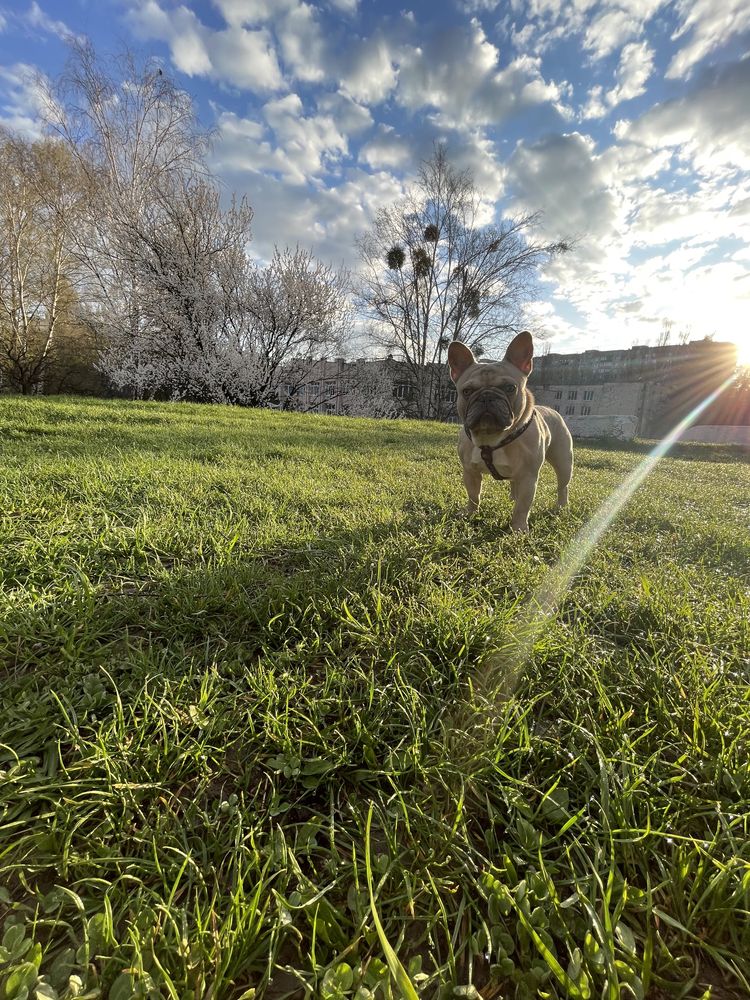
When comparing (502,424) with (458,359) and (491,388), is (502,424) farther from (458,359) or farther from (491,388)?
(458,359)

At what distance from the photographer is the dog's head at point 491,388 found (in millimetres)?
2771

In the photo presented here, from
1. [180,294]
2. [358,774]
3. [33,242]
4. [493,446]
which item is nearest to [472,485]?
[493,446]

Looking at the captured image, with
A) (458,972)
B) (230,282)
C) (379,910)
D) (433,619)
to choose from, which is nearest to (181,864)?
(379,910)

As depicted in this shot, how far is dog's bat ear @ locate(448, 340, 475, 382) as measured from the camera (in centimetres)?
335

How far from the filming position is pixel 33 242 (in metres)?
18.2

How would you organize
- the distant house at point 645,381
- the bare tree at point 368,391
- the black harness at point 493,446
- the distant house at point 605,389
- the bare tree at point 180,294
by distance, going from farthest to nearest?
the distant house at point 645,381 < the bare tree at point 368,391 < the distant house at point 605,389 < the bare tree at point 180,294 < the black harness at point 493,446

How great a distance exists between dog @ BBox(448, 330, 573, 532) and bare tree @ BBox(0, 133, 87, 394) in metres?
20.8

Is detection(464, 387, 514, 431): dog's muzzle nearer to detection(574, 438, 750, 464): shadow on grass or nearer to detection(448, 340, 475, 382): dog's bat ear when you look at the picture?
detection(448, 340, 475, 382): dog's bat ear

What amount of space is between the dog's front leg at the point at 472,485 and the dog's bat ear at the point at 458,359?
79 cm

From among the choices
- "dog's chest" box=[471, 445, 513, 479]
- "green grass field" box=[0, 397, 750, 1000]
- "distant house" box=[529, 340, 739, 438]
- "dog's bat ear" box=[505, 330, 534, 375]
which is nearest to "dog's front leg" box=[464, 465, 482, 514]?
"dog's chest" box=[471, 445, 513, 479]

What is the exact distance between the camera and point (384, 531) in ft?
9.65

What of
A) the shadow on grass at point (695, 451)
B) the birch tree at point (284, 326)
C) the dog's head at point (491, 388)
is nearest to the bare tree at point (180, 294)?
the birch tree at point (284, 326)

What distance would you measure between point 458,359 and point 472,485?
1.07 meters

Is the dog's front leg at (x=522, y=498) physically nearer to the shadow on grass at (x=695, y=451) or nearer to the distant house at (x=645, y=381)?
the shadow on grass at (x=695, y=451)
